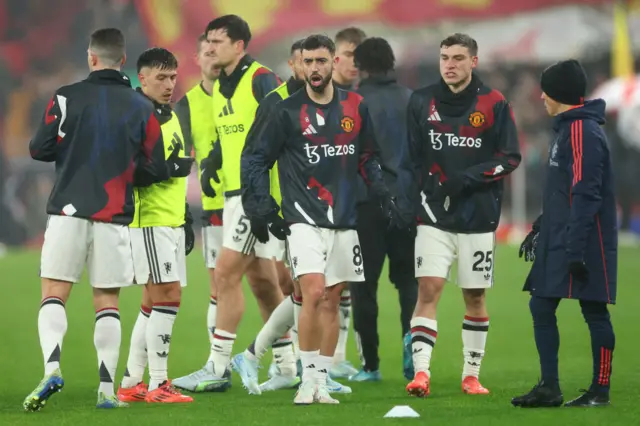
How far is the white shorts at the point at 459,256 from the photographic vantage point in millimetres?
9383

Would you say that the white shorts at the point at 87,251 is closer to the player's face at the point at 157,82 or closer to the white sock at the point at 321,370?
the player's face at the point at 157,82

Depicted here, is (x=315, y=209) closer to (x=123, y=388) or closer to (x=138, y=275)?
(x=138, y=275)

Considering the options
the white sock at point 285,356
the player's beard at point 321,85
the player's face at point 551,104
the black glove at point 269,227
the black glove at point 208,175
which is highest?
the player's beard at point 321,85

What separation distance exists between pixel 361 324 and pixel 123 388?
204 centimetres

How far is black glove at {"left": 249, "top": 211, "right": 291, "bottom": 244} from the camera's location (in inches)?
345

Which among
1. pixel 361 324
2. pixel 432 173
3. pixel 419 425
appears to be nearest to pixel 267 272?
pixel 361 324

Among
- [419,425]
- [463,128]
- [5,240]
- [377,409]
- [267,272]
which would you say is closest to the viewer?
[419,425]

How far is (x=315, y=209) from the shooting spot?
885cm

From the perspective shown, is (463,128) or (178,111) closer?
(463,128)

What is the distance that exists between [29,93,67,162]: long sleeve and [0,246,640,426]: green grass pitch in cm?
162

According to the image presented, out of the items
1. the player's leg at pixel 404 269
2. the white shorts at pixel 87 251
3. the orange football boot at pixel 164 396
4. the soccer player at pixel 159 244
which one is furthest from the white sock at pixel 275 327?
the white shorts at pixel 87 251

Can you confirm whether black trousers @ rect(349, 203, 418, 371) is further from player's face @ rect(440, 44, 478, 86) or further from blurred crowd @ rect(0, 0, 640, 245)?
blurred crowd @ rect(0, 0, 640, 245)

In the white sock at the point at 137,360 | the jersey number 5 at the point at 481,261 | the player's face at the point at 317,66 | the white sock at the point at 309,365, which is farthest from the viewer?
the white sock at the point at 137,360

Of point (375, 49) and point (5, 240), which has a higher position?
point (375, 49)
